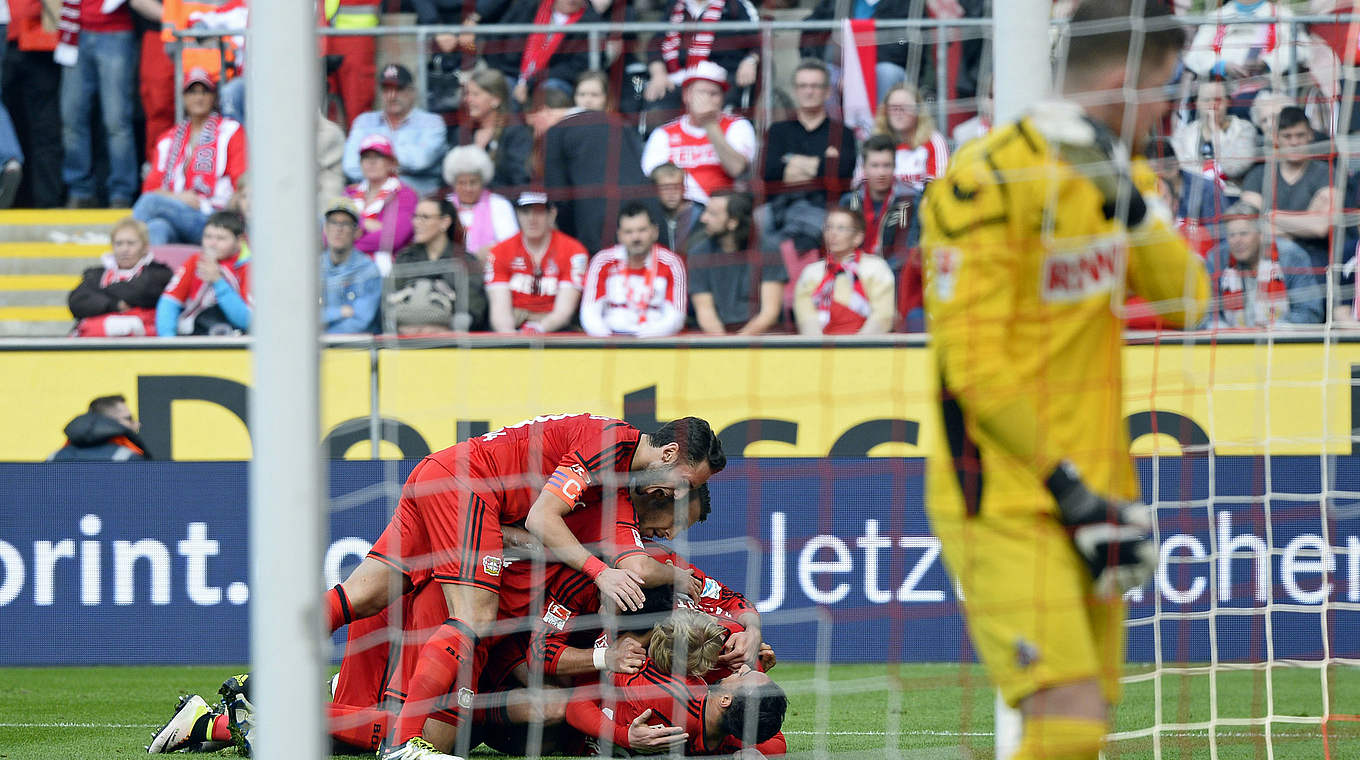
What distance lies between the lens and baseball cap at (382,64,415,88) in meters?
8.09

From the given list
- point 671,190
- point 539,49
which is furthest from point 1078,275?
point 539,49

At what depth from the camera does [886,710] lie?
21.6 feet

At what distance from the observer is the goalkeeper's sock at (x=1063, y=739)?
2752 millimetres

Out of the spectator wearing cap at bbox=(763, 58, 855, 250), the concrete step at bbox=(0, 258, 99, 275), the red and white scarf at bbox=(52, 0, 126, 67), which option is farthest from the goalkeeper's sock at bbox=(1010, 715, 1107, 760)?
the red and white scarf at bbox=(52, 0, 126, 67)

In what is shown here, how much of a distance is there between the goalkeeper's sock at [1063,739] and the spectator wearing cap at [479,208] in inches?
214

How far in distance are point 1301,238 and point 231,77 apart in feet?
21.6

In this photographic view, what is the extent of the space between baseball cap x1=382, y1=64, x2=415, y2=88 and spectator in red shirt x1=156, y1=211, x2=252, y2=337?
4.68 feet

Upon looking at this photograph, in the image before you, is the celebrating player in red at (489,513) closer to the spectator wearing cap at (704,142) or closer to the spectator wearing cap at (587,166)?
the spectator wearing cap at (587,166)

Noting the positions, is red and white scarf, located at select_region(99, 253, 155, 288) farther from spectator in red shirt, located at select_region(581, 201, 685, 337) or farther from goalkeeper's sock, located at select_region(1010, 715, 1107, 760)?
goalkeeper's sock, located at select_region(1010, 715, 1107, 760)

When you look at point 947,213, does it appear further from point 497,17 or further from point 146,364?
point 497,17

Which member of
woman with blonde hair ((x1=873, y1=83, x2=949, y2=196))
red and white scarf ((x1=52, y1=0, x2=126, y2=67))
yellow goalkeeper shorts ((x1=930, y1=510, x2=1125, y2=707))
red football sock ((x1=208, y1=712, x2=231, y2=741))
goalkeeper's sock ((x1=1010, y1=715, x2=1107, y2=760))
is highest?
red and white scarf ((x1=52, y1=0, x2=126, y2=67))

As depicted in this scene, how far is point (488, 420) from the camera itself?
26.3 feet

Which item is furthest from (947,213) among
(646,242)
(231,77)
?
(231,77)

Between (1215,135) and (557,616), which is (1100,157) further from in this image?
(1215,135)
